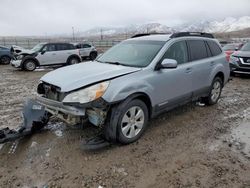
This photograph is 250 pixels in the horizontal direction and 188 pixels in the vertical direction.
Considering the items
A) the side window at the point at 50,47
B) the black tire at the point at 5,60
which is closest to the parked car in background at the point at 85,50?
the side window at the point at 50,47

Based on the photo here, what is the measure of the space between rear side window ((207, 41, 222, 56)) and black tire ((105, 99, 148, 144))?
8.91 feet

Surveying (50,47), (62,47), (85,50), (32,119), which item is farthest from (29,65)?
(32,119)

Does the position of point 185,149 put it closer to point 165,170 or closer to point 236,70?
point 165,170

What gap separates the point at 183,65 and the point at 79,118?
2.35 m

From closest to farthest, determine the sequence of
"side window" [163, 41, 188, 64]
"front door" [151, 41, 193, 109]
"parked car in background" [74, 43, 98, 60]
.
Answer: "front door" [151, 41, 193, 109], "side window" [163, 41, 188, 64], "parked car in background" [74, 43, 98, 60]

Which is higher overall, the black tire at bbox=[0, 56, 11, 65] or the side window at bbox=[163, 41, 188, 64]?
the side window at bbox=[163, 41, 188, 64]

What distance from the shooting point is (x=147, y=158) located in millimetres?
3557

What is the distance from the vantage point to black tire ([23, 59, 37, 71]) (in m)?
13.2

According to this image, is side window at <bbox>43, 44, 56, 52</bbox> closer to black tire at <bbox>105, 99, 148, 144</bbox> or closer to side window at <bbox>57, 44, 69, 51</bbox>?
side window at <bbox>57, 44, 69, 51</bbox>

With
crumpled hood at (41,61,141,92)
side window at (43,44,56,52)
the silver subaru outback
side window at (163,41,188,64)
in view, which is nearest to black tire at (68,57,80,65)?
side window at (43,44,56,52)

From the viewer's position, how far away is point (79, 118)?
142 inches

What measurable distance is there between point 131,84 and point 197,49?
226 centimetres

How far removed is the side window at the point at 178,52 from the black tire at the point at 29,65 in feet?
34.7

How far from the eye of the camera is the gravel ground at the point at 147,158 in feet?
10.0
